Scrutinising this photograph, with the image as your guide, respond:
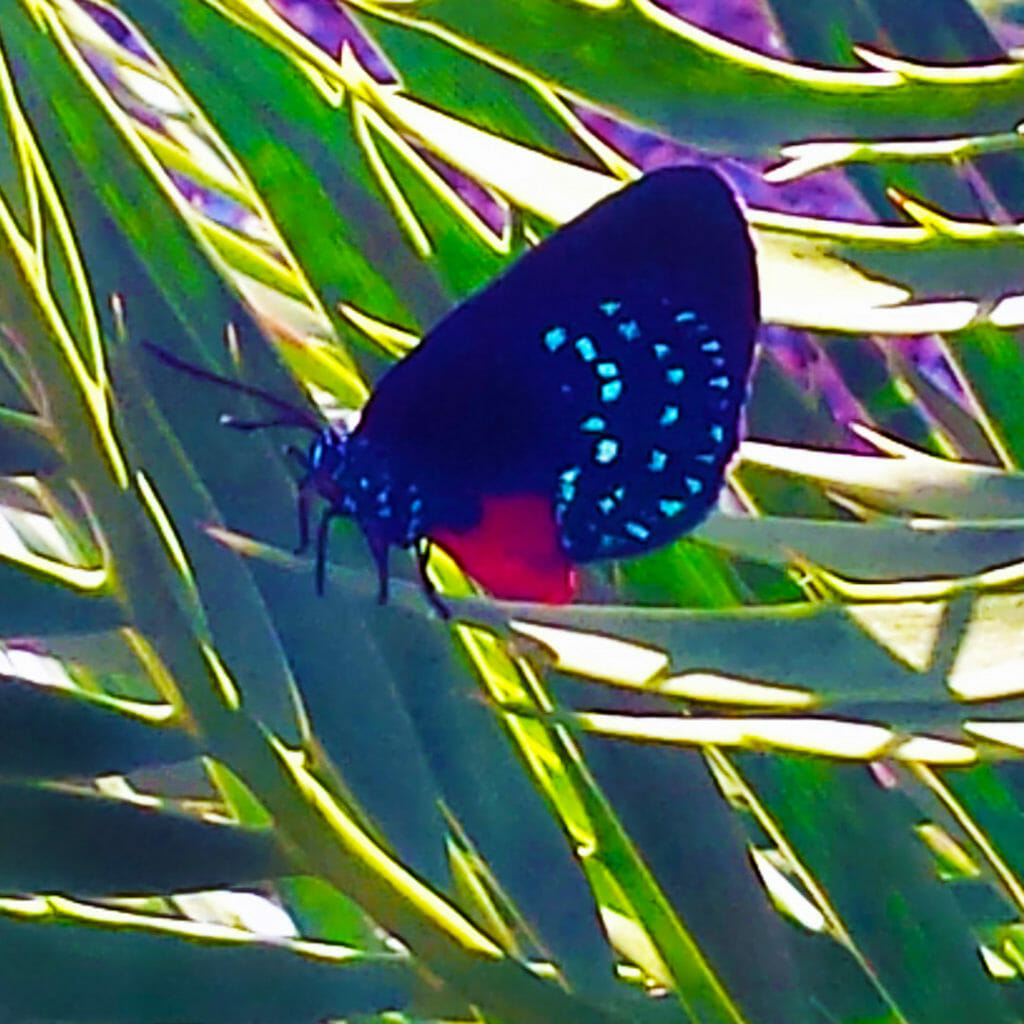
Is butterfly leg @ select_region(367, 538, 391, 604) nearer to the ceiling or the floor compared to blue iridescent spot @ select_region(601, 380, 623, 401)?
nearer to the floor

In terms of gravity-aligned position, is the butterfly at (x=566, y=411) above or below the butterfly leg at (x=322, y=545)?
above

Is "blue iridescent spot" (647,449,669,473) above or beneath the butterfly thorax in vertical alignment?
above

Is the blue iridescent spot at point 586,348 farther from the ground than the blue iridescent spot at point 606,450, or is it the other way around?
the blue iridescent spot at point 586,348

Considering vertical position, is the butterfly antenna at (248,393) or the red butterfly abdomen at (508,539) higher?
the butterfly antenna at (248,393)
